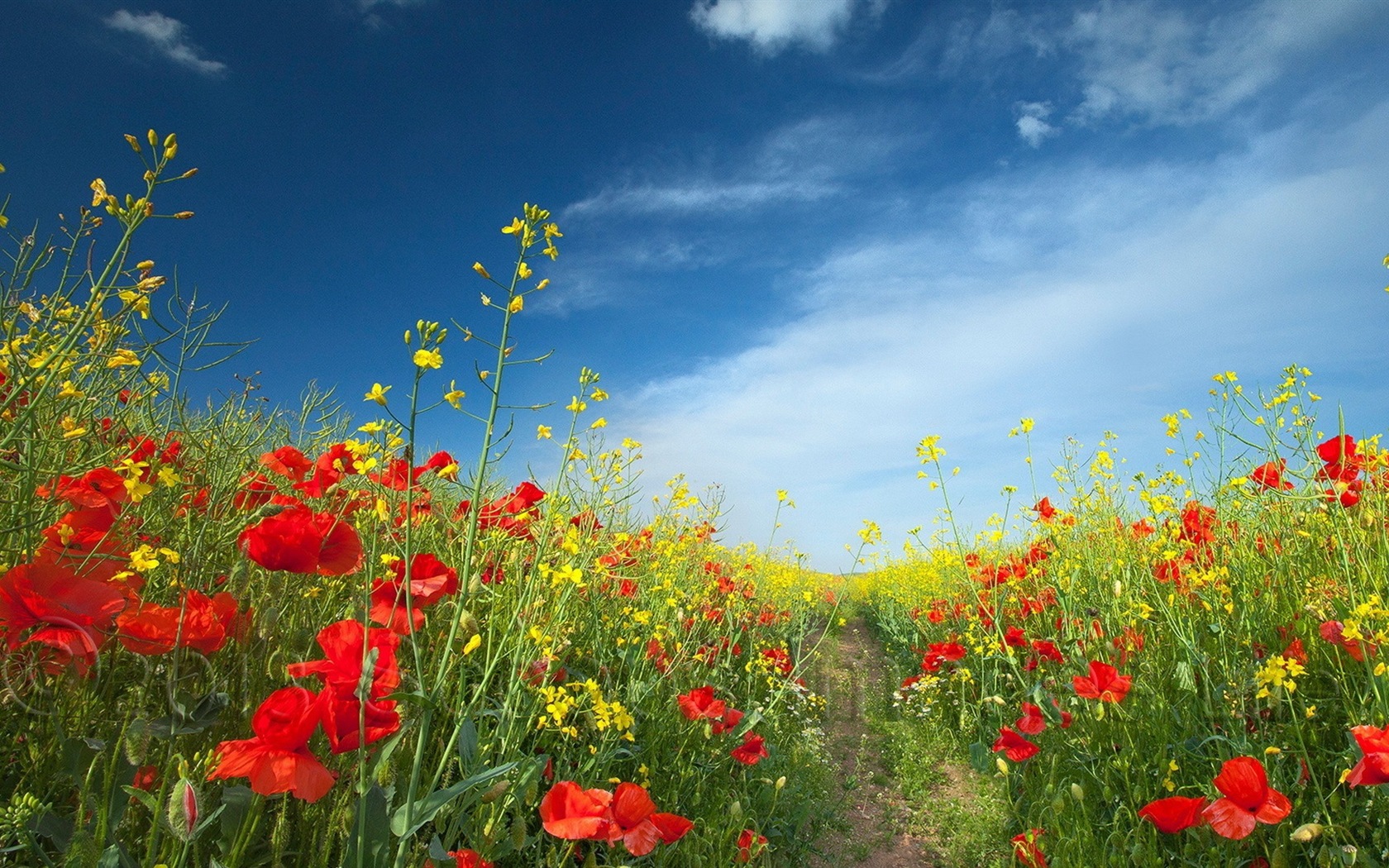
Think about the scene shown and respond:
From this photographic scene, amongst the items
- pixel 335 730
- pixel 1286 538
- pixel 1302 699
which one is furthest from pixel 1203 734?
pixel 335 730

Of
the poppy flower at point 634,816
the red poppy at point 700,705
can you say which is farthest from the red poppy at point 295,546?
the red poppy at point 700,705

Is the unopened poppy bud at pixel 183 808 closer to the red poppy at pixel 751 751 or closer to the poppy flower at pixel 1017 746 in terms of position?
the red poppy at pixel 751 751

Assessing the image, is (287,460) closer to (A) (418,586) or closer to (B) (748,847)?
(A) (418,586)

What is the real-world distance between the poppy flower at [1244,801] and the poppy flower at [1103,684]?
74 centimetres

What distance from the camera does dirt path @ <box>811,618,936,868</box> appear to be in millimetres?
3352

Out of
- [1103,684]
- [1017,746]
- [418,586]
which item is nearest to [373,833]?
[418,586]

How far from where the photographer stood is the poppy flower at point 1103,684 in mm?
2769

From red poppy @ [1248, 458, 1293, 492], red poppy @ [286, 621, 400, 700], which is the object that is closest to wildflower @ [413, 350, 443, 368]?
red poppy @ [286, 621, 400, 700]

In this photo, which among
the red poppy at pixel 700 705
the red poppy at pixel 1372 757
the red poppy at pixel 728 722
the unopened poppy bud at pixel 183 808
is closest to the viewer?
the unopened poppy bud at pixel 183 808

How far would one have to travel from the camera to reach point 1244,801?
1.98m

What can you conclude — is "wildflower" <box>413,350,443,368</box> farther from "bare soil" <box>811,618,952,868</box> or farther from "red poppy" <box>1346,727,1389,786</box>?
"bare soil" <box>811,618,952,868</box>

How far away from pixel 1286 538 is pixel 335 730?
4.08 m

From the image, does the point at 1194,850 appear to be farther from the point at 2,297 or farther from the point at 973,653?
the point at 2,297

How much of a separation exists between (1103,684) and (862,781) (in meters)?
1.92
